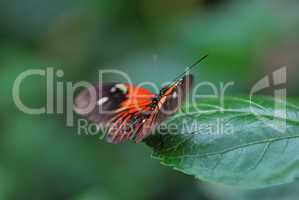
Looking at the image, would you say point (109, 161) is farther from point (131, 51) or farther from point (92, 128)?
point (131, 51)

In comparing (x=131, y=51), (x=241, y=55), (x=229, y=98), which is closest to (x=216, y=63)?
(x=241, y=55)

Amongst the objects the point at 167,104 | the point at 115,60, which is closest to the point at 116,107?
the point at 167,104

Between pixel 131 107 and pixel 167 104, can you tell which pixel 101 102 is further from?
pixel 167 104

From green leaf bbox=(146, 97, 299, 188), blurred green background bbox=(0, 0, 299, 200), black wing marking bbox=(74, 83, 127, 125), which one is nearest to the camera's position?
green leaf bbox=(146, 97, 299, 188)

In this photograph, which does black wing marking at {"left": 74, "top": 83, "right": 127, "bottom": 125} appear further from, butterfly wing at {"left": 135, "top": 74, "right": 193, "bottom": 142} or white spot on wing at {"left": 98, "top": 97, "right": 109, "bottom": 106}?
butterfly wing at {"left": 135, "top": 74, "right": 193, "bottom": 142}

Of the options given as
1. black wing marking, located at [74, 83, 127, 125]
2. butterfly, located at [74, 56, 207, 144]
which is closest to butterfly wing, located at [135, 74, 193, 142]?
butterfly, located at [74, 56, 207, 144]

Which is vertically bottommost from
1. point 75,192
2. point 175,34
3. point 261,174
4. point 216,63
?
point 75,192
